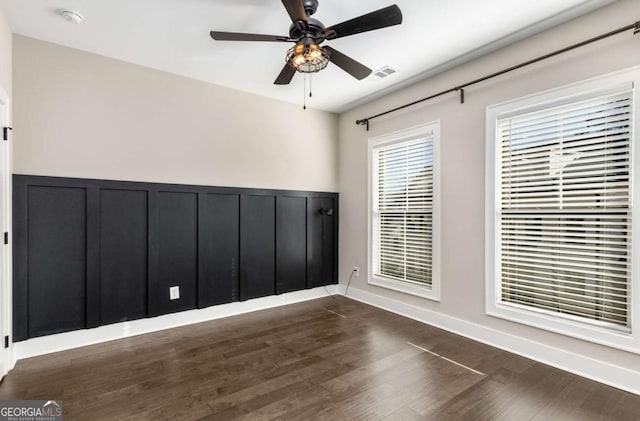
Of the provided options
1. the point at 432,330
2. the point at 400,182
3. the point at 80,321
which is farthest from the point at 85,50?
the point at 432,330

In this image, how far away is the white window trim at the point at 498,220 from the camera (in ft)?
7.61

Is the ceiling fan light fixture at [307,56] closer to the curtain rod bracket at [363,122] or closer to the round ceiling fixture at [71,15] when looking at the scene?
the round ceiling fixture at [71,15]

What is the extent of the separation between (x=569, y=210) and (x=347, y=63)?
2.29 metres

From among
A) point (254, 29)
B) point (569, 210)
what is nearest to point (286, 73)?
point (254, 29)

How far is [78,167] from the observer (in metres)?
3.13

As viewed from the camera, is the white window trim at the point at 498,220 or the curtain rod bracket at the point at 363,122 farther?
the curtain rod bracket at the point at 363,122

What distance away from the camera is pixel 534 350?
111 inches

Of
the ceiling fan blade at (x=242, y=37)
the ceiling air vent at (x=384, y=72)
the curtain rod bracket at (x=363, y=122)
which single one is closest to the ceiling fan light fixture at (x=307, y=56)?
the ceiling fan blade at (x=242, y=37)

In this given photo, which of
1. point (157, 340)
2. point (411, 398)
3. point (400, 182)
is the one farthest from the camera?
point (400, 182)

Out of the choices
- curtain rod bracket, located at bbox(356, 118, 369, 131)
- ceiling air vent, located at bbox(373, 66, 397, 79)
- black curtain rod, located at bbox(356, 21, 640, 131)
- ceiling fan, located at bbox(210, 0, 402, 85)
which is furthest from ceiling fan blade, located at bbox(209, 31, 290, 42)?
curtain rod bracket, located at bbox(356, 118, 369, 131)

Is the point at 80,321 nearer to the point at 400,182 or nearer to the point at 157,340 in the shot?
the point at 157,340

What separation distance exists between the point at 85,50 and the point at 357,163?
3.53 meters

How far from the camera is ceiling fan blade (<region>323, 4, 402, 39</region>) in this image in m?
2.02

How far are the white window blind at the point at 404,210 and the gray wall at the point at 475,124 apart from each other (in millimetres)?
229
